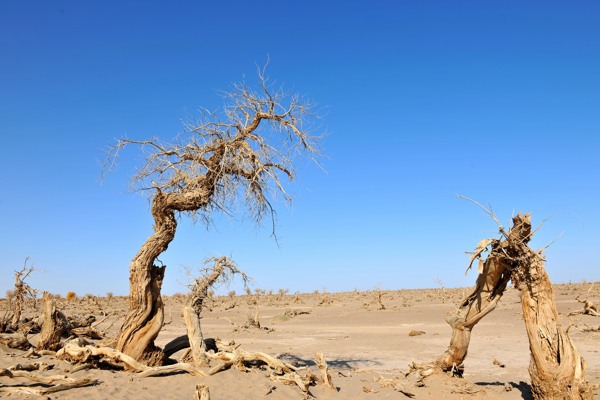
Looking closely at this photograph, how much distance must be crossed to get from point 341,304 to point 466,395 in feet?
92.6

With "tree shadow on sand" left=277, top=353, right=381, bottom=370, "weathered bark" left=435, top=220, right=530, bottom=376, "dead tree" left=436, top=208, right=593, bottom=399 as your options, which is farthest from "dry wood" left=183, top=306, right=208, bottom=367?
"dead tree" left=436, top=208, right=593, bottom=399

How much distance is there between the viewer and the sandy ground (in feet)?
30.5

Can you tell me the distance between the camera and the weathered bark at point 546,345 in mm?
8453

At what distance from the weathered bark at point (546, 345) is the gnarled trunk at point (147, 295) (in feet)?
21.6

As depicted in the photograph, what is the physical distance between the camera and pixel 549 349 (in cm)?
872

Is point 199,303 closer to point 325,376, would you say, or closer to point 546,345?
point 325,376

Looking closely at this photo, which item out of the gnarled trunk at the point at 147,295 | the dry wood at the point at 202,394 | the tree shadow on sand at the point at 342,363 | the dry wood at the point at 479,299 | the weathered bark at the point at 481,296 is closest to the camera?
the dry wood at the point at 202,394

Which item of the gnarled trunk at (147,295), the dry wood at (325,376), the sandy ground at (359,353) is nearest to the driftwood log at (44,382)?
the sandy ground at (359,353)

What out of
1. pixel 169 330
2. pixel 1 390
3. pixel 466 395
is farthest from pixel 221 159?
pixel 169 330

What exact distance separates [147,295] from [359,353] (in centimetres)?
878

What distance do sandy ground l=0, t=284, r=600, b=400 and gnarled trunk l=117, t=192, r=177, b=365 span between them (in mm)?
743

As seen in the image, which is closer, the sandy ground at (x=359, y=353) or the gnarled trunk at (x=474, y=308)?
the sandy ground at (x=359, y=353)

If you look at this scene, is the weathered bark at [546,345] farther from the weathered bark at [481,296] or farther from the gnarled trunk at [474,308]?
the gnarled trunk at [474,308]

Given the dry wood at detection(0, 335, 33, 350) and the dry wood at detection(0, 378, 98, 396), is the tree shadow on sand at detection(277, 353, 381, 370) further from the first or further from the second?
the dry wood at detection(0, 378, 98, 396)
